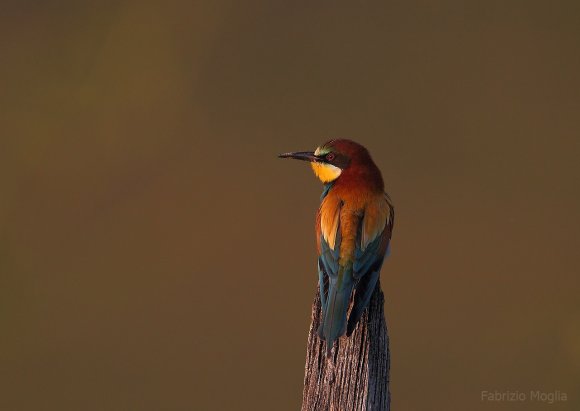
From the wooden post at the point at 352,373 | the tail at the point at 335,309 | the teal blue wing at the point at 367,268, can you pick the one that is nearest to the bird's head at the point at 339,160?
the teal blue wing at the point at 367,268

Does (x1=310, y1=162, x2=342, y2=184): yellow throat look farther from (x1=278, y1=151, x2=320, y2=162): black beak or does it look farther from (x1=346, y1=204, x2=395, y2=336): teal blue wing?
(x1=346, y1=204, x2=395, y2=336): teal blue wing

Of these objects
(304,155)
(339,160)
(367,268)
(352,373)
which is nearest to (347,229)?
(367,268)

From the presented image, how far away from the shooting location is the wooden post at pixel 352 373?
1.75 metres

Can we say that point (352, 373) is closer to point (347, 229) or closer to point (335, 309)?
point (335, 309)

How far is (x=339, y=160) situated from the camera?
2.77 meters

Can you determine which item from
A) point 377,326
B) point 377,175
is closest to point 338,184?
point 377,175

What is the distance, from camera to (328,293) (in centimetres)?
212

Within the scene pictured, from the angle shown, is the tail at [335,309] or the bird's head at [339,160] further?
the bird's head at [339,160]

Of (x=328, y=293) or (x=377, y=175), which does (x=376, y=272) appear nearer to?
(x=328, y=293)

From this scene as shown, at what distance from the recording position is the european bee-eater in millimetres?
2000

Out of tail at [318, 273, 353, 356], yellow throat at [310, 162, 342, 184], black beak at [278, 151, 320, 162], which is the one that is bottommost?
tail at [318, 273, 353, 356]

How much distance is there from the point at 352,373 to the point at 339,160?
114 cm

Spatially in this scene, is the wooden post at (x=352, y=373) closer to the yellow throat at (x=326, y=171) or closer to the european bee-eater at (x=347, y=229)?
the european bee-eater at (x=347, y=229)

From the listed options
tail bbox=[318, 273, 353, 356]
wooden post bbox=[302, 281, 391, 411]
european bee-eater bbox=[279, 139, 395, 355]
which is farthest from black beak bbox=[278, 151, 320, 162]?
wooden post bbox=[302, 281, 391, 411]
